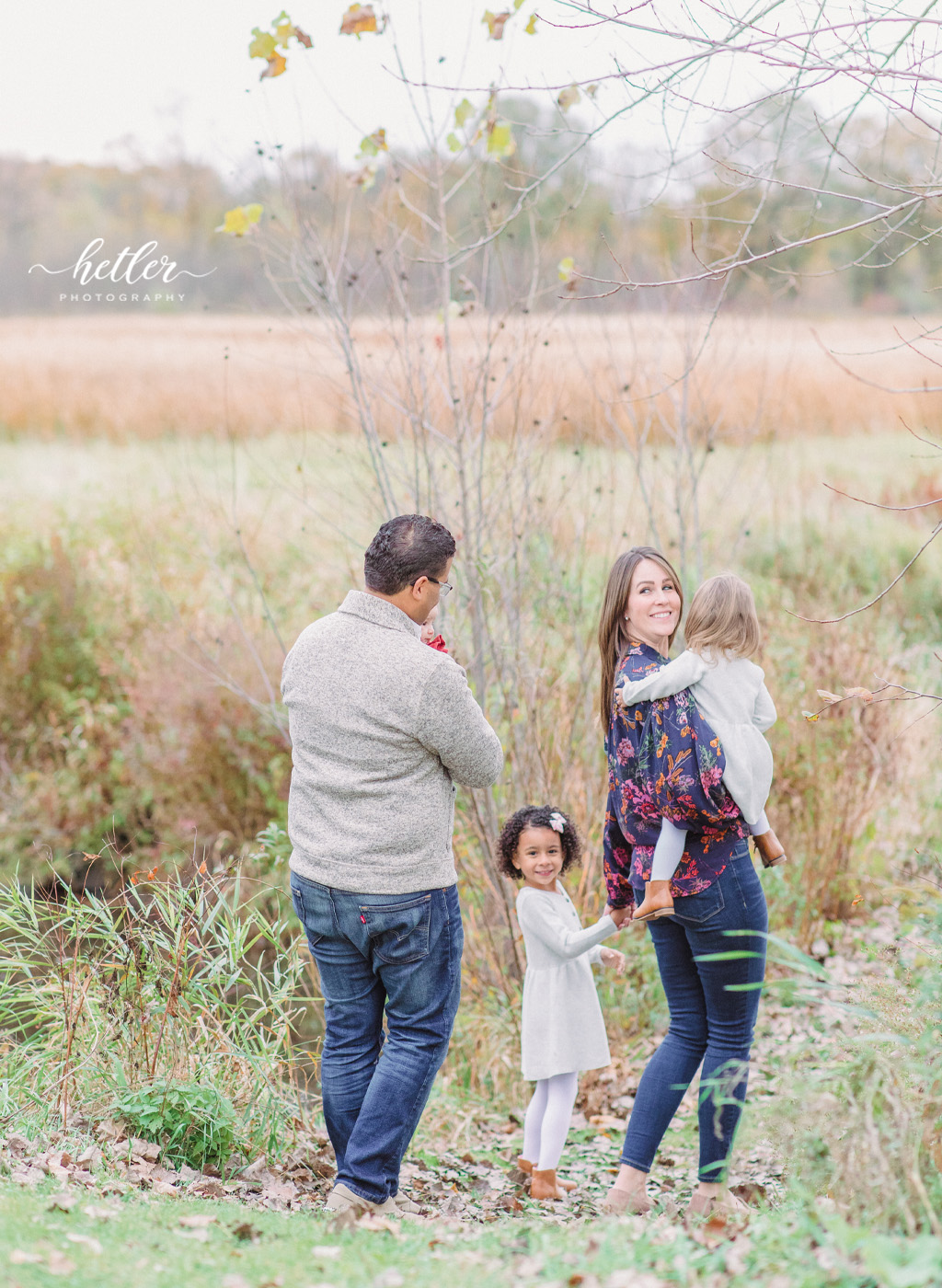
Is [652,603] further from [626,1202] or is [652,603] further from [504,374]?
[504,374]

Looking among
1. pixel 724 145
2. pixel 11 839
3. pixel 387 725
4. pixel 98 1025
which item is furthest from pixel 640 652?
pixel 11 839

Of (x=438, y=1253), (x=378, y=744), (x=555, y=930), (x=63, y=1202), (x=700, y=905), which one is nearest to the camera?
(x=438, y=1253)

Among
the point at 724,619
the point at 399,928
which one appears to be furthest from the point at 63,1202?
the point at 724,619

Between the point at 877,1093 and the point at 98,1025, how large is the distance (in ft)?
7.14

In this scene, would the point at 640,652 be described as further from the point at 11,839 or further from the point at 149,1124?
the point at 11,839

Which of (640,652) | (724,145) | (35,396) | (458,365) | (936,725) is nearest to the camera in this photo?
(640,652)

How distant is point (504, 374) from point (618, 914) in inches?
85.3

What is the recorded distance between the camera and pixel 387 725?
278cm

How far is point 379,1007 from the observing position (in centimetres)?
307

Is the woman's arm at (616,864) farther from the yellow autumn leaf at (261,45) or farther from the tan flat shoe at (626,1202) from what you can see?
the yellow autumn leaf at (261,45)

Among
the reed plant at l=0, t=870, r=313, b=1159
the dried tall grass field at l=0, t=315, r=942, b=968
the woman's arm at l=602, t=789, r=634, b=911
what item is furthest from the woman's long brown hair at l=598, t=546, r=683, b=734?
the reed plant at l=0, t=870, r=313, b=1159

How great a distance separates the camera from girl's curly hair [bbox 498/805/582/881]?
3354 millimetres

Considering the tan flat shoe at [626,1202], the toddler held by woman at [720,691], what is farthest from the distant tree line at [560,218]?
the tan flat shoe at [626,1202]

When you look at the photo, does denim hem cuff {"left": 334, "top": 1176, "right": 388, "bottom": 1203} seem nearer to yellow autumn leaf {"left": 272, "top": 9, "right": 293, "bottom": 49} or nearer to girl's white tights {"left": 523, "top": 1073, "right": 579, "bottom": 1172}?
girl's white tights {"left": 523, "top": 1073, "right": 579, "bottom": 1172}
